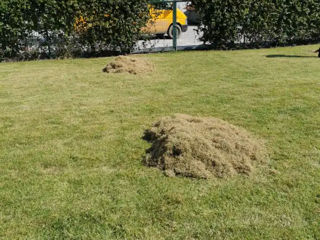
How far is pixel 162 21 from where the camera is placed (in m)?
14.2

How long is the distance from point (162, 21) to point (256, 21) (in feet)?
12.4

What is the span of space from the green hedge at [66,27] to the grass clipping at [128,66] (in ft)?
7.96

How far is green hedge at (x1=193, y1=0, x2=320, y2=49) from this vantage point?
479 inches

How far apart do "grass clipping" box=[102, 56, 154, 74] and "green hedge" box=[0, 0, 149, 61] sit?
2426 mm

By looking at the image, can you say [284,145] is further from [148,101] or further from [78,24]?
[78,24]

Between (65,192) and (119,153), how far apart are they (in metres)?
1.08

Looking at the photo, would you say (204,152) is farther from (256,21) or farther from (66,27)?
(256,21)

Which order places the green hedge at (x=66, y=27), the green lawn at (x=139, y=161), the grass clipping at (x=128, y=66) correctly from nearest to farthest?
the green lawn at (x=139, y=161)
the grass clipping at (x=128, y=66)
the green hedge at (x=66, y=27)

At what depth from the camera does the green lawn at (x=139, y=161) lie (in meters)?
3.47

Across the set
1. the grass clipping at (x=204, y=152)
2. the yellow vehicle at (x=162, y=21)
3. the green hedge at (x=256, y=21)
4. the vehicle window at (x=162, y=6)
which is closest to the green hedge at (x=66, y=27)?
the yellow vehicle at (x=162, y=21)

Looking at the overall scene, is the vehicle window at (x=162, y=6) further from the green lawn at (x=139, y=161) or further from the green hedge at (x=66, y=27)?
the green lawn at (x=139, y=161)

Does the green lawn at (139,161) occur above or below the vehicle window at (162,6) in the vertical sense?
below

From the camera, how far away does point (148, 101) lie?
7055 millimetres

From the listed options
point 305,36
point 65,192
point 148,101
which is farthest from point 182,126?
point 305,36
